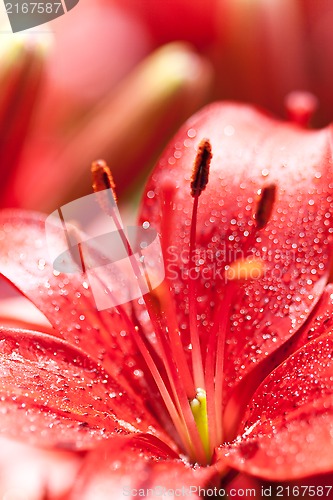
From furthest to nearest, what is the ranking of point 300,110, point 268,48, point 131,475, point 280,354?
point 268,48
point 300,110
point 280,354
point 131,475

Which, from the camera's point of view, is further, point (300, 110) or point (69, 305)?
point (300, 110)

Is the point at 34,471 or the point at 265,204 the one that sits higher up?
the point at 265,204

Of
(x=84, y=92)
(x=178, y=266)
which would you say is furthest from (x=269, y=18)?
(x=178, y=266)

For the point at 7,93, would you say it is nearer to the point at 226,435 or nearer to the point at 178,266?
the point at 178,266

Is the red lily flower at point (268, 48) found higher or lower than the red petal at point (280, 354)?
higher

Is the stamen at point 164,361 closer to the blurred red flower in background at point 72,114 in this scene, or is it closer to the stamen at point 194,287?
the stamen at point 194,287

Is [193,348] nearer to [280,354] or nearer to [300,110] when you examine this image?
[280,354]

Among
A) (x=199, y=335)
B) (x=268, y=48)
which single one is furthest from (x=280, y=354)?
(x=268, y=48)

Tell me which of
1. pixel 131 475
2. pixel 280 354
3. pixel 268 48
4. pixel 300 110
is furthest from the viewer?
pixel 268 48

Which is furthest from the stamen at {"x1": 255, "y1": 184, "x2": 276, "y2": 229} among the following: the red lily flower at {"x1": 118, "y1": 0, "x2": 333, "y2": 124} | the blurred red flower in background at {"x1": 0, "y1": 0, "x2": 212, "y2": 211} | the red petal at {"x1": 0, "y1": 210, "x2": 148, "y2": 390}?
the red lily flower at {"x1": 118, "y1": 0, "x2": 333, "y2": 124}

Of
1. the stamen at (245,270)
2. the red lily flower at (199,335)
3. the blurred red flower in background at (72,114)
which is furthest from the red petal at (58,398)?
the blurred red flower in background at (72,114)
